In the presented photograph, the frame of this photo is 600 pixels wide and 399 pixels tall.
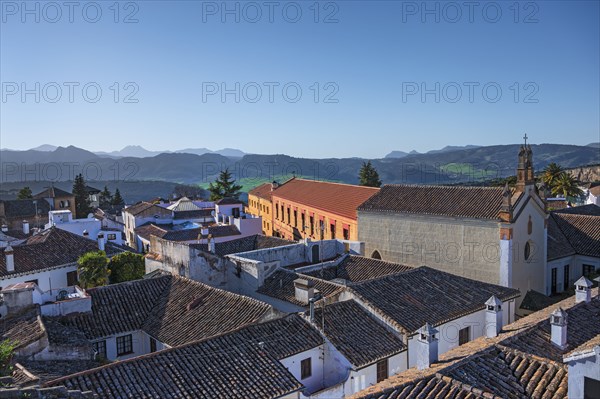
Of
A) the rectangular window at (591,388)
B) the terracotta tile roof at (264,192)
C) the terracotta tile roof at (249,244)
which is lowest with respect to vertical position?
the terracotta tile roof at (249,244)

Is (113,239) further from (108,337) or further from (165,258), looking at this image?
(108,337)

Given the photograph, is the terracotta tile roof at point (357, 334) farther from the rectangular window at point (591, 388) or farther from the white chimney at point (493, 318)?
the rectangular window at point (591, 388)

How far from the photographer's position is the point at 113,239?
3866 cm

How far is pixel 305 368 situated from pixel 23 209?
54.1 m

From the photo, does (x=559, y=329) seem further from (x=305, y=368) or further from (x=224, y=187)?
(x=224, y=187)

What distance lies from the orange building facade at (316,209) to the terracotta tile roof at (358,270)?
8513mm

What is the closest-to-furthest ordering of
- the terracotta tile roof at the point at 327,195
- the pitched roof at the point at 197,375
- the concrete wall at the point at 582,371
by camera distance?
the concrete wall at the point at 582,371, the pitched roof at the point at 197,375, the terracotta tile roof at the point at 327,195

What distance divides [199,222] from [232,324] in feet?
112

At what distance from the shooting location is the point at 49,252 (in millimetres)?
25266

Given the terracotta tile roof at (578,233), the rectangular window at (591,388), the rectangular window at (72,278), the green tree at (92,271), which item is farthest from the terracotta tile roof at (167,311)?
the terracotta tile roof at (578,233)

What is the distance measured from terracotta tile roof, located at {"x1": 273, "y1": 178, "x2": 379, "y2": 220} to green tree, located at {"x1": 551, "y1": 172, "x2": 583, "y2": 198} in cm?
2650

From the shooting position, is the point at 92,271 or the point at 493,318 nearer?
the point at 493,318

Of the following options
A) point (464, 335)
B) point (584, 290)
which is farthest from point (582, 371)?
point (464, 335)

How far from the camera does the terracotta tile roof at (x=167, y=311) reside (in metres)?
15.5
